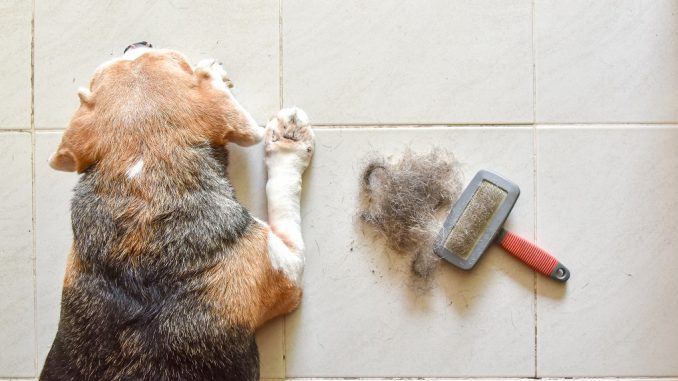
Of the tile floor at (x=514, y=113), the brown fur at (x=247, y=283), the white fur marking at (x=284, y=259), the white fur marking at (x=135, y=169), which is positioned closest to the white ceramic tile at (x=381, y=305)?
the tile floor at (x=514, y=113)

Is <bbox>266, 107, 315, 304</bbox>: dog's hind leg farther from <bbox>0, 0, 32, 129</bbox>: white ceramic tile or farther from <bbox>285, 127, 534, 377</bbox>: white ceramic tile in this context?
<bbox>0, 0, 32, 129</bbox>: white ceramic tile

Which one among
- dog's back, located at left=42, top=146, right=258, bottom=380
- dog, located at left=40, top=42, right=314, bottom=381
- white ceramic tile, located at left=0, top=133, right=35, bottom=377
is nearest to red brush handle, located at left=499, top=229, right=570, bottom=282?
dog, located at left=40, top=42, right=314, bottom=381

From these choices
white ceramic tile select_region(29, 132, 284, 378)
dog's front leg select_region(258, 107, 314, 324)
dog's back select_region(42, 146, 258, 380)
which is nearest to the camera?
dog's back select_region(42, 146, 258, 380)

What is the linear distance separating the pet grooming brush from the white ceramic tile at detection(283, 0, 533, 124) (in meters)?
0.23

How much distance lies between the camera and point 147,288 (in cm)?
135

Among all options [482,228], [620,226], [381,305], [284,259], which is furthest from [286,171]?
[620,226]

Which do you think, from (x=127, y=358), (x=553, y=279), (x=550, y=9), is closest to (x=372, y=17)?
(x=550, y=9)

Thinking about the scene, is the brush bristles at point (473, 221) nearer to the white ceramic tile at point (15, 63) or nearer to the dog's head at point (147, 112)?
the dog's head at point (147, 112)

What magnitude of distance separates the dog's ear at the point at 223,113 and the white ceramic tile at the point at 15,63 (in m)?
0.69

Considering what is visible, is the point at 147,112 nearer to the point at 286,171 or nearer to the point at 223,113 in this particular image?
the point at 223,113

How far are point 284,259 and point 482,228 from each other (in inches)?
23.9

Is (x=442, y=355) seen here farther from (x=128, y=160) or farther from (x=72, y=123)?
(x=72, y=123)

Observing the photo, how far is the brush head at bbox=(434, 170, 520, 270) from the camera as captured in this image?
1676mm

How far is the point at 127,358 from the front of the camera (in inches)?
52.2
